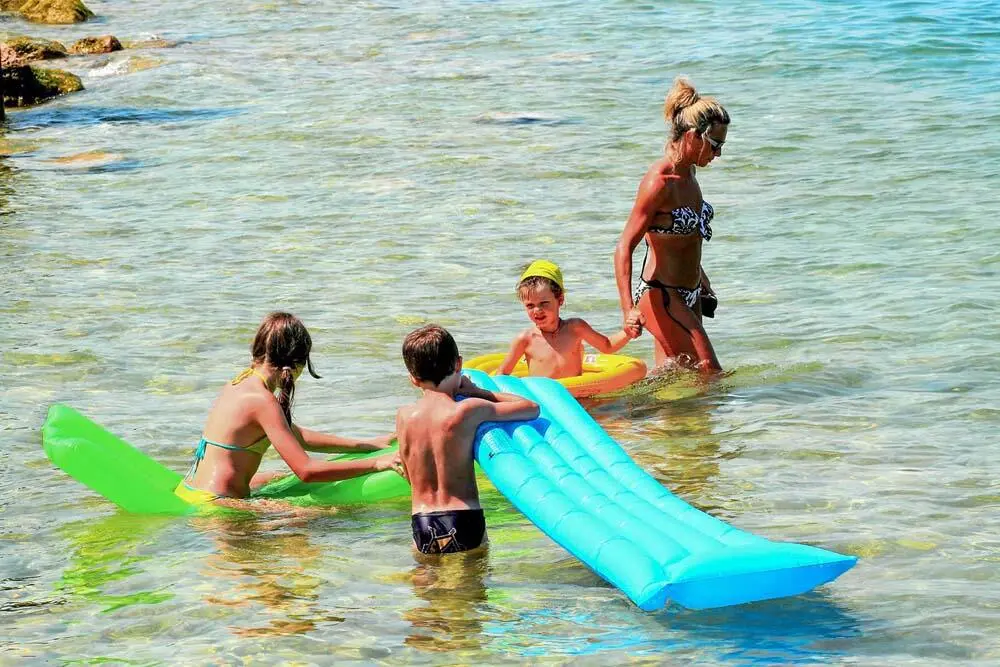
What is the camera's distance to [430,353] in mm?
4707

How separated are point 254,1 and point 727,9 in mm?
9491

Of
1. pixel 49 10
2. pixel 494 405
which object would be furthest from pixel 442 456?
pixel 49 10

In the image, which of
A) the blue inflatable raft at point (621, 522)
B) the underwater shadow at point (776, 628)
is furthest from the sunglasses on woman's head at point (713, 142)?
the underwater shadow at point (776, 628)

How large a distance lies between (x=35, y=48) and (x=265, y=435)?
1642 centimetres

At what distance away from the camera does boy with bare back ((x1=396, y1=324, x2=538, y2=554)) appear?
4.77 metres

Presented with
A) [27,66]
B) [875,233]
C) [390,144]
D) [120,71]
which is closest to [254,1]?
[120,71]

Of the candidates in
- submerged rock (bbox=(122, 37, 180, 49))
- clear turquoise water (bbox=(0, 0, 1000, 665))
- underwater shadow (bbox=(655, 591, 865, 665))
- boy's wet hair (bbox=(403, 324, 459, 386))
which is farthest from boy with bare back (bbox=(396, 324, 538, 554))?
submerged rock (bbox=(122, 37, 180, 49))

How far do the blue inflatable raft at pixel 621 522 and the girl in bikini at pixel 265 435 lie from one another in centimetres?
54

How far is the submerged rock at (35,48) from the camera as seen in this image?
1894 cm

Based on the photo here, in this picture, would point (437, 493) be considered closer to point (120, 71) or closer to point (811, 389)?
point (811, 389)

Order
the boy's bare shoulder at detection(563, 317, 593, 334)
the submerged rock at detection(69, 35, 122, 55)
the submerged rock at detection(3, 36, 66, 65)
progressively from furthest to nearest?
the submerged rock at detection(69, 35, 122, 55) → the submerged rock at detection(3, 36, 66, 65) → the boy's bare shoulder at detection(563, 317, 593, 334)

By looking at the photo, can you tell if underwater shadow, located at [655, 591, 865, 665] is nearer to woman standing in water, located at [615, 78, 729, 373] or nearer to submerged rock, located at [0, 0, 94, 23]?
woman standing in water, located at [615, 78, 729, 373]

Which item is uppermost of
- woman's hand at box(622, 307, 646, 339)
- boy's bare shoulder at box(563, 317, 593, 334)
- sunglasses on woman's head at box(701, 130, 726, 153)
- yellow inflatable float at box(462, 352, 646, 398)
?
sunglasses on woman's head at box(701, 130, 726, 153)

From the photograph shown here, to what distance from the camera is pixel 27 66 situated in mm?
17719
